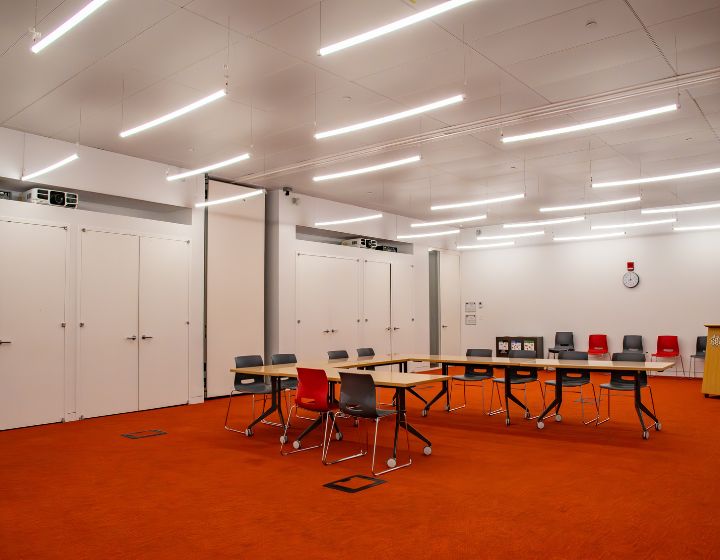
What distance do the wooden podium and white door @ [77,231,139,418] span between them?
354 inches

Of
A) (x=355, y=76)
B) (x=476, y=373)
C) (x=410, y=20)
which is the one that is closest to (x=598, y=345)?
(x=476, y=373)

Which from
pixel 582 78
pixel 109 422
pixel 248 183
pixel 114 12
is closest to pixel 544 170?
pixel 582 78

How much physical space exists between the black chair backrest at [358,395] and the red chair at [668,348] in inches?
369

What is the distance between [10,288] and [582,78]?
284 inches

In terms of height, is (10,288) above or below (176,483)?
above

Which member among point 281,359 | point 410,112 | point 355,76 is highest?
point 355,76

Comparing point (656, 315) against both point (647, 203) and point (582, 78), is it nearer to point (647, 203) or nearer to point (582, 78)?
point (647, 203)

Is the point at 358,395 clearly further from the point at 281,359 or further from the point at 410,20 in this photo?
the point at 410,20

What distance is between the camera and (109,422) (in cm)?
742

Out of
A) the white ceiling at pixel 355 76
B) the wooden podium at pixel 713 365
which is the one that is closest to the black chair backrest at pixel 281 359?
the white ceiling at pixel 355 76

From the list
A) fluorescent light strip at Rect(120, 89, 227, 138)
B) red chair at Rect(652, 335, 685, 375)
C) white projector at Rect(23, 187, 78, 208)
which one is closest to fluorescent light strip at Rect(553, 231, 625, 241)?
red chair at Rect(652, 335, 685, 375)

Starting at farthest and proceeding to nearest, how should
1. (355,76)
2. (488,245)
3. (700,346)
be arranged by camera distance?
(488,245) → (700,346) → (355,76)

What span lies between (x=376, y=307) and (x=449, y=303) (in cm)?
327

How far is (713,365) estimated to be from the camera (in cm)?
909
